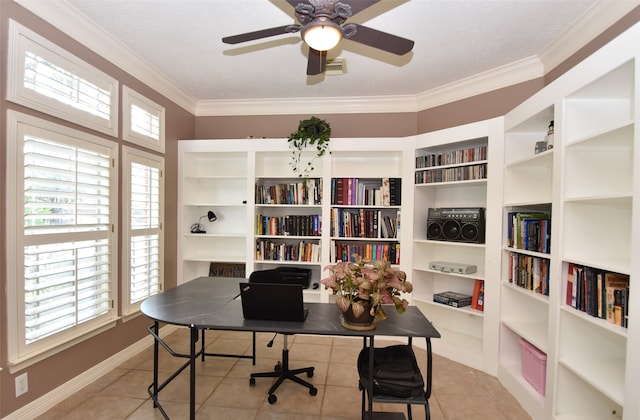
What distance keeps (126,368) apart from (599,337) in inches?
139

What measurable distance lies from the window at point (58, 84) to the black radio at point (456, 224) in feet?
10.2

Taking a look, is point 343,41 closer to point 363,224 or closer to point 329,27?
point 329,27

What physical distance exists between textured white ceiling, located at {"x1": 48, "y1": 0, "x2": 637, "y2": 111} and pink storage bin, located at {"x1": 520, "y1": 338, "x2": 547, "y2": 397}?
95.1 inches

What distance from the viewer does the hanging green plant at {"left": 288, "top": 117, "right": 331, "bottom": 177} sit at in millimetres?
3482

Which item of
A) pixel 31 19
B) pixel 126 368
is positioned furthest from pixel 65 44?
pixel 126 368

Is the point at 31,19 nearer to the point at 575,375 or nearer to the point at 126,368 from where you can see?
the point at 126,368

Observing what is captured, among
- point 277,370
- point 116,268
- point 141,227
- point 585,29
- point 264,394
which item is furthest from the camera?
point 141,227

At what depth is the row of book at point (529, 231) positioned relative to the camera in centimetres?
221

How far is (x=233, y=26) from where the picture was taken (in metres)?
2.39

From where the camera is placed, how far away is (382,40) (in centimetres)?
177

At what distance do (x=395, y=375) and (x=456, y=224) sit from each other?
189cm

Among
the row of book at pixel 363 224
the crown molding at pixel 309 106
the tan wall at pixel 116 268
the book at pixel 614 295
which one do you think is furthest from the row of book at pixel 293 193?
the book at pixel 614 295

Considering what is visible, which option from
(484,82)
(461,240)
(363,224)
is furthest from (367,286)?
(484,82)

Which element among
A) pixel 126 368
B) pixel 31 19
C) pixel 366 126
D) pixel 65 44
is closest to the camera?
pixel 31 19
